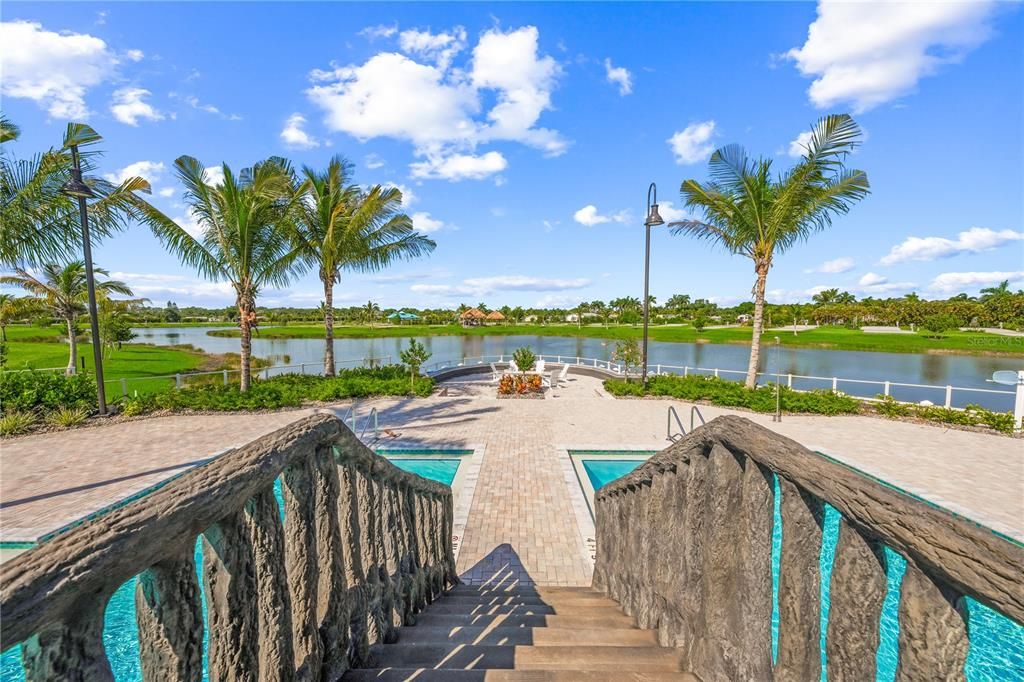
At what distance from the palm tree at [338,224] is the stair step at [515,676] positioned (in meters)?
14.0

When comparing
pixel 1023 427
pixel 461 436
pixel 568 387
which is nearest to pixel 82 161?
pixel 461 436

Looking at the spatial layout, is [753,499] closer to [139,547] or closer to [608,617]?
[139,547]

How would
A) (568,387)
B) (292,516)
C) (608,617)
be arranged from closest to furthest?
1. (292,516)
2. (608,617)
3. (568,387)

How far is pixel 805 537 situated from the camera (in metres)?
1.29

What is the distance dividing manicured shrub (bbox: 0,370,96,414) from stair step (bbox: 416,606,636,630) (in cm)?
1306

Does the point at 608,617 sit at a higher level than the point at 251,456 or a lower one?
lower

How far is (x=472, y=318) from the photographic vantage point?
8625 centimetres

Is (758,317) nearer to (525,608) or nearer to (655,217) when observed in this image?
(655,217)

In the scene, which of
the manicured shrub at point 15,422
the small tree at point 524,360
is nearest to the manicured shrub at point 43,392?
the manicured shrub at point 15,422

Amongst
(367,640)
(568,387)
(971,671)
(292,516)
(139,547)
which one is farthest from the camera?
(568,387)

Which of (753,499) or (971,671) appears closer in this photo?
(753,499)

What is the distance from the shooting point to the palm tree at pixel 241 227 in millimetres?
11805

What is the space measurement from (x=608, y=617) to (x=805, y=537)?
2269 mm

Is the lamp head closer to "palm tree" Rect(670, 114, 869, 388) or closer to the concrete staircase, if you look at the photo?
"palm tree" Rect(670, 114, 869, 388)
